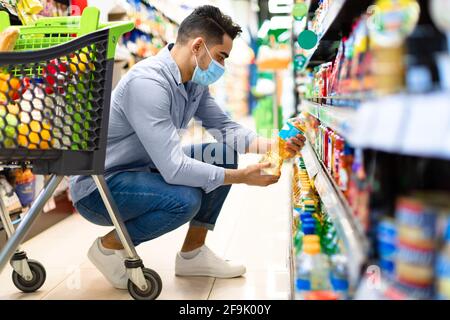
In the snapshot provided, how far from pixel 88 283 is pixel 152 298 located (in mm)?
→ 422

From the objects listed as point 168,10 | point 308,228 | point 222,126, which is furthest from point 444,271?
point 168,10

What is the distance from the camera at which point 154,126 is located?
1.95 metres

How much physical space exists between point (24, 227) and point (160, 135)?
59 centimetres


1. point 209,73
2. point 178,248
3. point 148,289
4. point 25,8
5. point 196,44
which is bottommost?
point 178,248

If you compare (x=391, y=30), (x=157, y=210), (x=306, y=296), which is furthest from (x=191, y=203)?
(x=391, y=30)

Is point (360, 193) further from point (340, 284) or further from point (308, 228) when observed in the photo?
point (308, 228)

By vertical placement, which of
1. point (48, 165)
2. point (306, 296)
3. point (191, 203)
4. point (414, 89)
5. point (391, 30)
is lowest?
point (306, 296)

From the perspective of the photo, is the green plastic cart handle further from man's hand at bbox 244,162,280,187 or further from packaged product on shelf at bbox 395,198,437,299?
packaged product on shelf at bbox 395,198,437,299

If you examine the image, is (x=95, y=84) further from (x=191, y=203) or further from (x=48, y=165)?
(x=191, y=203)

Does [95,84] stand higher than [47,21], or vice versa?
[47,21]

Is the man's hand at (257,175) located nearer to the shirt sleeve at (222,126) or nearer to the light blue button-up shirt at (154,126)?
the light blue button-up shirt at (154,126)

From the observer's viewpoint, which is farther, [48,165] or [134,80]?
[134,80]

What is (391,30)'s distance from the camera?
0.92 m

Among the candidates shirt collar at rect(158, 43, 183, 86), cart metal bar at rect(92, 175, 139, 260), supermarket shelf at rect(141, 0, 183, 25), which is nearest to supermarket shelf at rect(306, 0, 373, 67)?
shirt collar at rect(158, 43, 183, 86)
